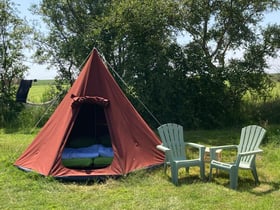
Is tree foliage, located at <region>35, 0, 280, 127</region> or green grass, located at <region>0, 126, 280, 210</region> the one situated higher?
tree foliage, located at <region>35, 0, 280, 127</region>

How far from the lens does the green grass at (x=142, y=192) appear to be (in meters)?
4.58

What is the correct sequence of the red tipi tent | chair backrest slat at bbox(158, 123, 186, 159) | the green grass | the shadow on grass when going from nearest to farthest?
1. the green grass
2. the shadow on grass
3. the red tipi tent
4. chair backrest slat at bbox(158, 123, 186, 159)

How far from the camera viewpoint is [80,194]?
4.99 m

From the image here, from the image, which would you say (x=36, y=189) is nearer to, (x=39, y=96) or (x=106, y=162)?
(x=106, y=162)

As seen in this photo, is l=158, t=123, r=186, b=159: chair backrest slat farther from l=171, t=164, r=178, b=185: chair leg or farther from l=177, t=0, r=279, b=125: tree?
l=177, t=0, r=279, b=125: tree

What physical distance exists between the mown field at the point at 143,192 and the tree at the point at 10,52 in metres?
5.45

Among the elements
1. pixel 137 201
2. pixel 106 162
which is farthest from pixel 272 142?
pixel 137 201

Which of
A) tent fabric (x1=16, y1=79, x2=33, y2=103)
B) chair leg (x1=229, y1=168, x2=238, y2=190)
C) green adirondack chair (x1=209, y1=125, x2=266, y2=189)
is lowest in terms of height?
chair leg (x1=229, y1=168, x2=238, y2=190)

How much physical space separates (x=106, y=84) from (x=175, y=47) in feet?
14.8

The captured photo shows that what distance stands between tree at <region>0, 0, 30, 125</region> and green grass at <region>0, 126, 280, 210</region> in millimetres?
5587

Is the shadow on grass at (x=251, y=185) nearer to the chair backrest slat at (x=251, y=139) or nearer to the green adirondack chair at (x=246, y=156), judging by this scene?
the green adirondack chair at (x=246, y=156)

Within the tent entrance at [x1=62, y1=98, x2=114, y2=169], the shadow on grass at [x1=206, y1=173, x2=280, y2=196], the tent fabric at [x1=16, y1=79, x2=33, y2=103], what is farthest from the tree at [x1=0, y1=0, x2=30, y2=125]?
the shadow on grass at [x1=206, y1=173, x2=280, y2=196]

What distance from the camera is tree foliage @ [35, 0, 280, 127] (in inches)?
394

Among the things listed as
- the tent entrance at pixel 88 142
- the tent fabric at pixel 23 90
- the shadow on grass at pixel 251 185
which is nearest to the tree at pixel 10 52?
the tent fabric at pixel 23 90
